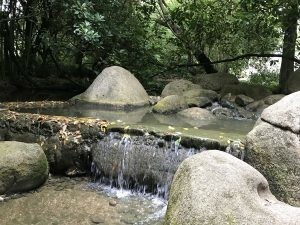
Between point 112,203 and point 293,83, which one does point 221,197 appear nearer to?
point 112,203

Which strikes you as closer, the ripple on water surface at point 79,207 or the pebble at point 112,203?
the ripple on water surface at point 79,207

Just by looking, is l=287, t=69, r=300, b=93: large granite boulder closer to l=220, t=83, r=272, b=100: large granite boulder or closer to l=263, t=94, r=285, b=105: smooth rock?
l=220, t=83, r=272, b=100: large granite boulder

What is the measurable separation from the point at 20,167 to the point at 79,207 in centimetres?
103

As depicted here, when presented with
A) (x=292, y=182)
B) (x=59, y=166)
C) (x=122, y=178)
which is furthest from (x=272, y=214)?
(x=59, y=166)

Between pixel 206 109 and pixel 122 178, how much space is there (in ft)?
9.26

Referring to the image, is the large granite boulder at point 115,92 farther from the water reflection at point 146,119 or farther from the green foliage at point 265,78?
the green foliage at point 265,78

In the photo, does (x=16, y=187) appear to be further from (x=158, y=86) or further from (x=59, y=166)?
(x=158, y=86)

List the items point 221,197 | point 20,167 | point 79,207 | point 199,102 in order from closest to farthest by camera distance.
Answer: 1. point 221,197
2. point 79,207
3. point 20,167
4. point 199,102

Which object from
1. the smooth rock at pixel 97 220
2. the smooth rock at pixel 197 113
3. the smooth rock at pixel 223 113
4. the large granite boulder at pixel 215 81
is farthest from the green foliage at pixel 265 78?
the smooth rock at pixel 97 220

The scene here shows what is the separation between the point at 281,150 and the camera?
4.46 m

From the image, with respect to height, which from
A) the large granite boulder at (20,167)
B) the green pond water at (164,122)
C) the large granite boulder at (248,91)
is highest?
the large granite boulder at (248,91)

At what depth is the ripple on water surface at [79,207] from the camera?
4.79 meters

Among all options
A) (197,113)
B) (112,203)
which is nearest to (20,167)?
(112,203)

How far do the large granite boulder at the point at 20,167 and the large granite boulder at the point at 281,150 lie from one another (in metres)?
2.87
